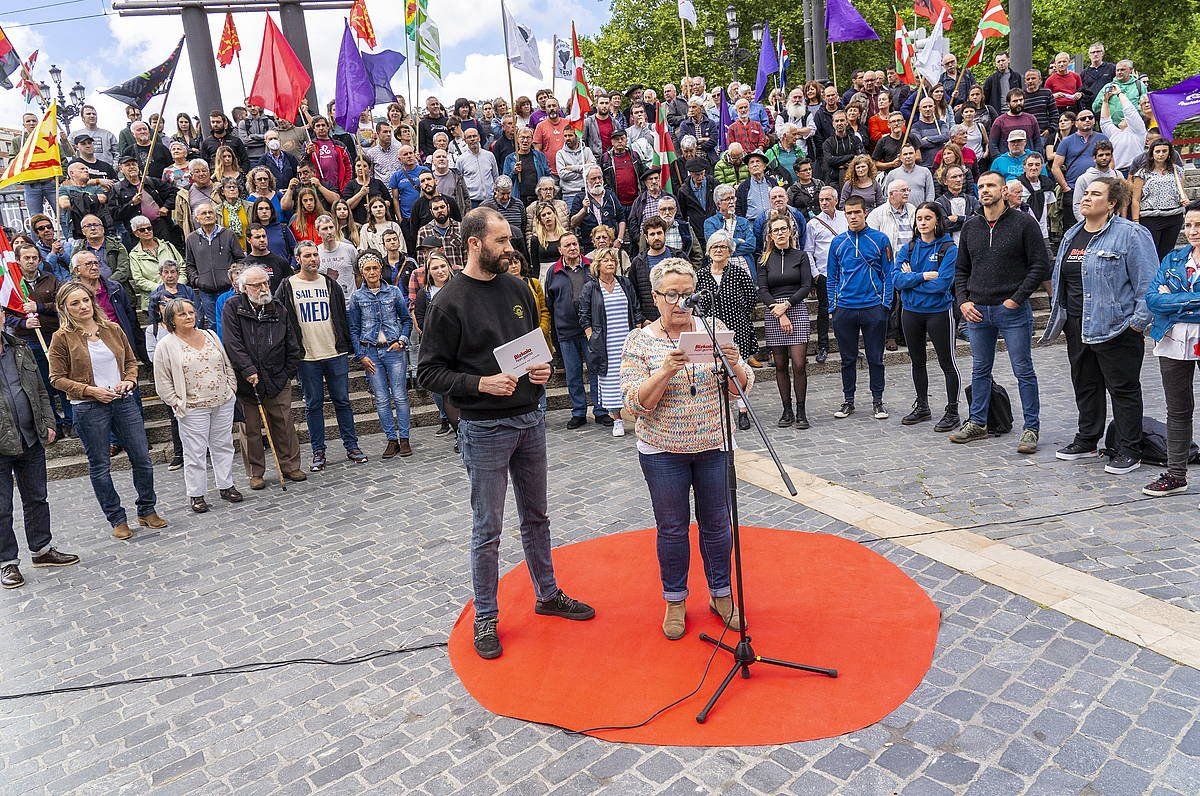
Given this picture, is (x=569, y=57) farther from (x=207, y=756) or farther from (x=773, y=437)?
(x=207, y=756)

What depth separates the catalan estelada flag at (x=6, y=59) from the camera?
471 inches

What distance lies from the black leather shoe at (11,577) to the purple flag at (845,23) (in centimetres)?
1432

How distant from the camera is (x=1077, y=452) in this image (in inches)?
274

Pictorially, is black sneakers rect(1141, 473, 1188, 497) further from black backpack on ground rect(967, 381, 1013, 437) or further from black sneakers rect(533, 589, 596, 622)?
black sneakers rect(533, 589, 596, 622)

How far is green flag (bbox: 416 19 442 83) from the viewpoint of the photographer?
1305cm

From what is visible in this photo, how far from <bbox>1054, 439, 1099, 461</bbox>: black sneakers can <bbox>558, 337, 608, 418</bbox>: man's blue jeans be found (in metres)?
4.58

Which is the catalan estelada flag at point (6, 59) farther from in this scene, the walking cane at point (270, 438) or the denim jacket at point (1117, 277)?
the denim jacket at point (1117, 277)

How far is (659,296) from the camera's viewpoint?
4.29 m

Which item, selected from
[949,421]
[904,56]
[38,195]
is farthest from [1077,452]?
[38,195]

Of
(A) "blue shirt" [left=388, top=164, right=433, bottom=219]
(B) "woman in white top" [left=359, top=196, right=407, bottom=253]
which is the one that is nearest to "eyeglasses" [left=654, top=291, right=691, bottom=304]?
(B) "woman in white top" [left=359, top=196, right=407, bottom=253]

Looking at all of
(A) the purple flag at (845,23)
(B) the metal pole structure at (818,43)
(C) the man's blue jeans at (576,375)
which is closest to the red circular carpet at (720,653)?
(C) the man's blue jeans at (576,375)

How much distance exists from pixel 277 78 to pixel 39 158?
4.06 m

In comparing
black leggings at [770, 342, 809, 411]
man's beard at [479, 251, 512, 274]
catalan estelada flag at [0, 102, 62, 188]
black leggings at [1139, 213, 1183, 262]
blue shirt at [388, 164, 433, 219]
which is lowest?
black leggings at [770, 342, 809, 411]

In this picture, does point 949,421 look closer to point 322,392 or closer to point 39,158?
point 322,392
